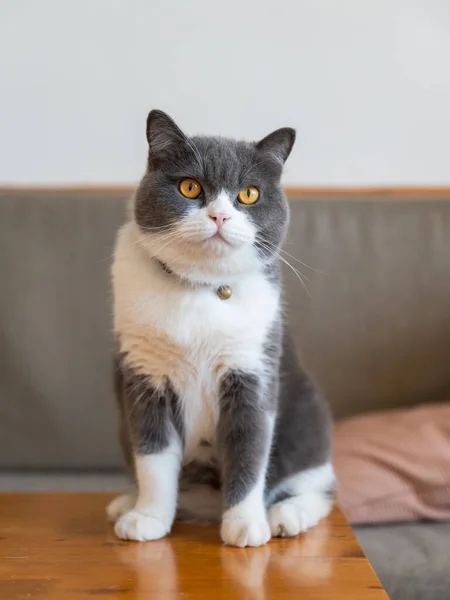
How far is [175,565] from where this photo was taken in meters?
0.93

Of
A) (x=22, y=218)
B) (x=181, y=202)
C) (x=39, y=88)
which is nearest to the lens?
(x=181, y=202)

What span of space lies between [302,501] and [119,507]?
309mm

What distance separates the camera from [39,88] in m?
1.94

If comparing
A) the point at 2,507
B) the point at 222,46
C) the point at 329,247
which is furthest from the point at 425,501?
the point at 222,46

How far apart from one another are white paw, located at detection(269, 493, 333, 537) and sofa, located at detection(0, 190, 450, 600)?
65cm

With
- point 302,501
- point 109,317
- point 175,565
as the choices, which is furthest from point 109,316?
point 175,565

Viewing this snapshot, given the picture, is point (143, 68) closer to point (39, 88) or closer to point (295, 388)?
point (39, 88)

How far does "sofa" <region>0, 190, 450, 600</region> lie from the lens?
1750 millimetres

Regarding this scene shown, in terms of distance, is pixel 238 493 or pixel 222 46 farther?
pixel 222 46

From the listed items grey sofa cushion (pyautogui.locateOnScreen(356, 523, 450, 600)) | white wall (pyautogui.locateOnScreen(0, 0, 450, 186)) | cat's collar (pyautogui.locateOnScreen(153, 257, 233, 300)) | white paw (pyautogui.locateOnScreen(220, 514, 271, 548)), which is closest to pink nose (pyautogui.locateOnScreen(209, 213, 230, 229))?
cat's collar (pyautogui.locateOnScreen(153, 257, 233, 300))

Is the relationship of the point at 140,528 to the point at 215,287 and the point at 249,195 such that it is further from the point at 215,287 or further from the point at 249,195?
the point at 249,195

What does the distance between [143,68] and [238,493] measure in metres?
1.36

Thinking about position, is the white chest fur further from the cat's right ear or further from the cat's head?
the cat's right ear

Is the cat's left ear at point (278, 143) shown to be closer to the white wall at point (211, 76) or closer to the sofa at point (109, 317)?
the sofa at point (109, 317)
